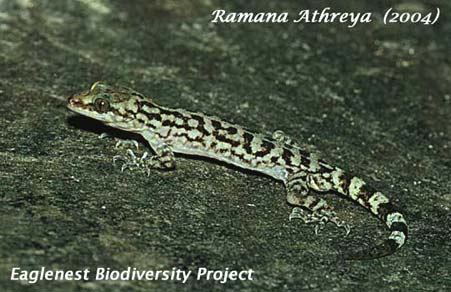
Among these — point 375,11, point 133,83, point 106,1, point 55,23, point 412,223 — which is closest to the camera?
point 412,223

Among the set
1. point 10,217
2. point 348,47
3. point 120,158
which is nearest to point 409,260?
point 120,158

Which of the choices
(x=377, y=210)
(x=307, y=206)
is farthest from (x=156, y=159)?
(x=377, y=210)

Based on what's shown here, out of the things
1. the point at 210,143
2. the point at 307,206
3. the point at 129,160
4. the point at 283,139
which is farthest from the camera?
the point at 283,139

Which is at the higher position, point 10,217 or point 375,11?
point 375,11

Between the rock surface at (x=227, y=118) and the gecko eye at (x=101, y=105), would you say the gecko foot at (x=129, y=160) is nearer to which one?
the rock surface at (x=227, y=118)

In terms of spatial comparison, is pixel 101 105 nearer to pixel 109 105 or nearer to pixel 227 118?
pixel 109 105

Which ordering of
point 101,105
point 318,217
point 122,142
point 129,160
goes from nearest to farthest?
point 318,217 → point 129,160 → point 101,105 → point 122,142

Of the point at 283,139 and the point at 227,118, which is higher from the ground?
the point at 227,118

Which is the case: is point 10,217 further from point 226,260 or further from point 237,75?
point 237,75
